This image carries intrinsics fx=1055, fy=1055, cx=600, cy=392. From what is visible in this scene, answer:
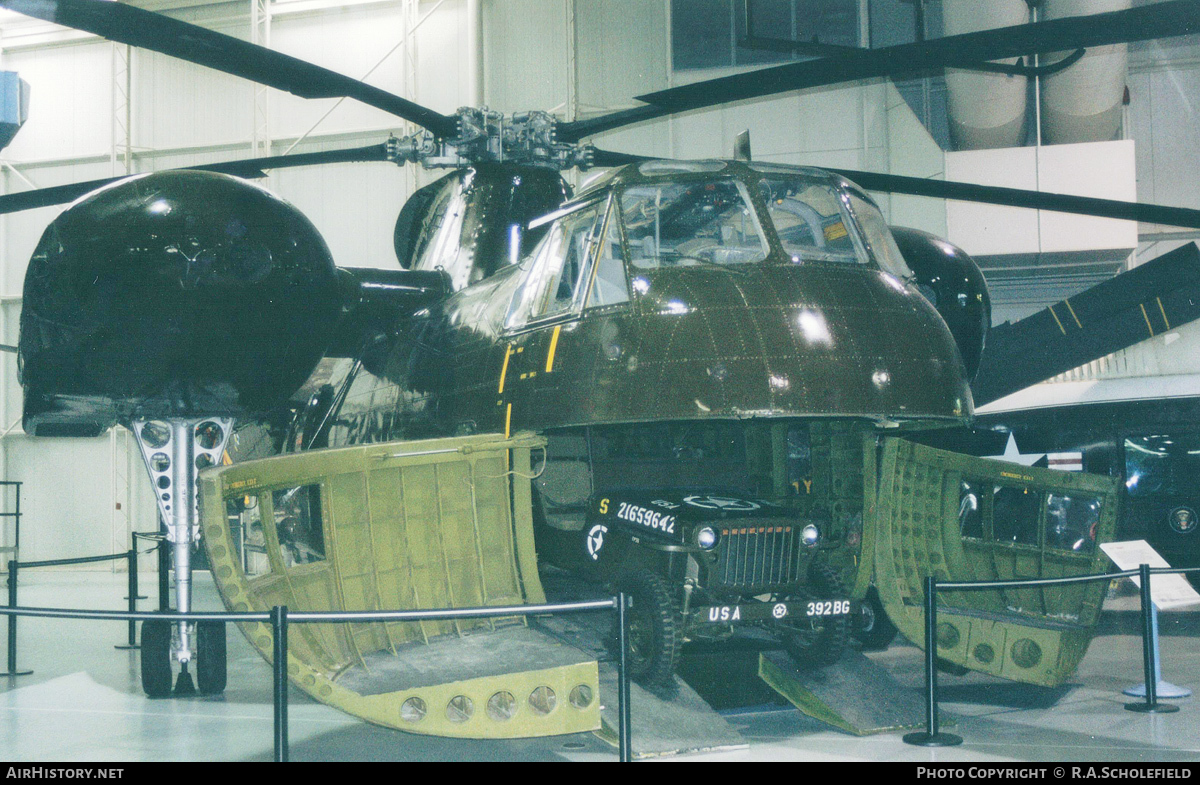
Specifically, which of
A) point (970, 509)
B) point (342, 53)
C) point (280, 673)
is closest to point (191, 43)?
point (280, 673)

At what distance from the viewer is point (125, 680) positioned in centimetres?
872

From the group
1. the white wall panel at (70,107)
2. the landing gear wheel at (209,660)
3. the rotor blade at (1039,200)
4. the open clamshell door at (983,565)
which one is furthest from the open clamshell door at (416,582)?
the white wall panel at (70,107)

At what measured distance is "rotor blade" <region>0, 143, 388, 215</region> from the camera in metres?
7.74

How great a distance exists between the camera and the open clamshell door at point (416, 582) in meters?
5.02

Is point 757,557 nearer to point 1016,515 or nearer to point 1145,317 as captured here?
point 1016,515

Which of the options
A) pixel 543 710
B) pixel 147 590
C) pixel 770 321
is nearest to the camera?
pixel 543 710

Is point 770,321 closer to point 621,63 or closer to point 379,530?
point 379,530

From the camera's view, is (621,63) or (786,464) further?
(621,63)

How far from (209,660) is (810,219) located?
5407mm

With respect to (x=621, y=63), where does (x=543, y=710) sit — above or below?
below

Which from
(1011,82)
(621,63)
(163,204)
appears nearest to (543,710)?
(163,204)

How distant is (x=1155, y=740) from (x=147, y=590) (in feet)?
57.6

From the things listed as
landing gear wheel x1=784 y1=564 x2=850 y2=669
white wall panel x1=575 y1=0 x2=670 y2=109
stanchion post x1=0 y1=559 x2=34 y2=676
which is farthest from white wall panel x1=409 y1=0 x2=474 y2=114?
landing gear wheel x1=784 y1=564 x2=850 y2=669

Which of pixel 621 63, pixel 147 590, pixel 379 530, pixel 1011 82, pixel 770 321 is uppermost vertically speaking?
pixel 621 63
